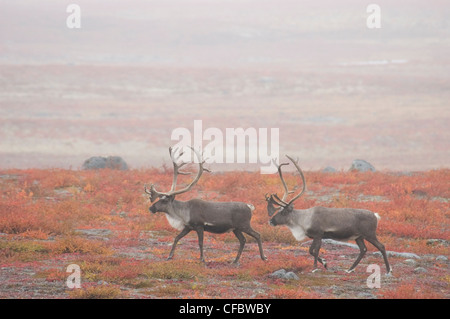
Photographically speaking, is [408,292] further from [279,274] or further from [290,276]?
[279,274]

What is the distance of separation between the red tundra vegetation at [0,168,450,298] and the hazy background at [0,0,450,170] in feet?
24.7

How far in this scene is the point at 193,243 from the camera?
17312 millimetres

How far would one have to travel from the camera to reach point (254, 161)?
180 ft

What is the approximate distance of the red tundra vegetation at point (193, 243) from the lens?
12781 millimetres

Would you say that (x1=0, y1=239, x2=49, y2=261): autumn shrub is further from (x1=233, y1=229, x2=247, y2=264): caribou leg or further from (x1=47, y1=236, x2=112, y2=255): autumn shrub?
(x1=233, y1=229, x2=247, y2=264): caribou leg

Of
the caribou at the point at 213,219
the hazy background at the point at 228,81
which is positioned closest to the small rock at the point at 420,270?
the caribou at the point at 213,219

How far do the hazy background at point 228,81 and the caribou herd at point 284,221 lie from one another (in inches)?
608

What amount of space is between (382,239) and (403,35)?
114 m

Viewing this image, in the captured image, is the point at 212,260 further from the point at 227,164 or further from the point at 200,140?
the point at 200,140

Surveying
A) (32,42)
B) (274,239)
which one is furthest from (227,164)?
(32,42)

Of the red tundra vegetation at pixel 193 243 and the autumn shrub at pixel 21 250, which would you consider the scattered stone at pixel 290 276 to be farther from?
the autumn shrub at pixel 21 250

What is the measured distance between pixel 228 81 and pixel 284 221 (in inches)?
2973

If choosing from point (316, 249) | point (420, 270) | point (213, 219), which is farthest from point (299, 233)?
point (420, 270)
